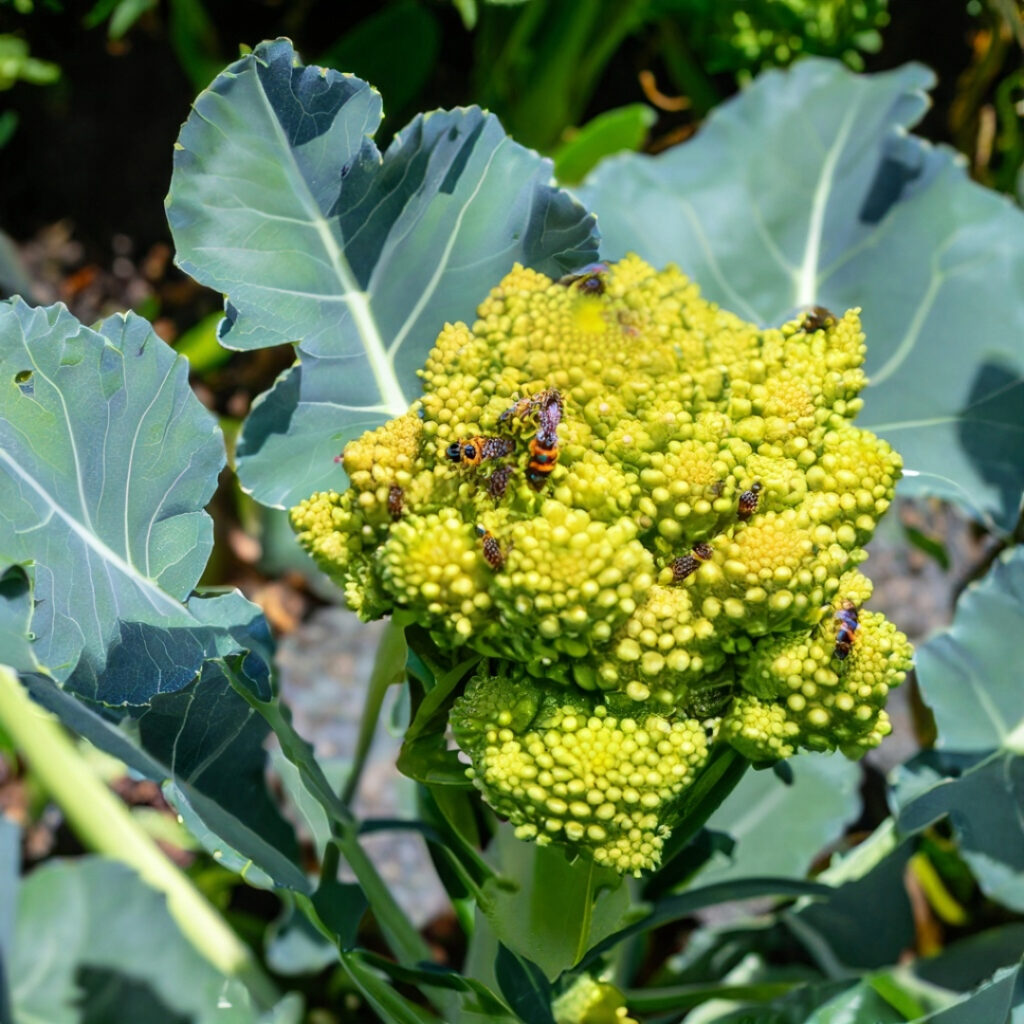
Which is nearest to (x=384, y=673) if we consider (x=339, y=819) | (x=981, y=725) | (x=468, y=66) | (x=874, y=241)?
(x=339, y=819)

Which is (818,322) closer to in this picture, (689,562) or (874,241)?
(689,562)

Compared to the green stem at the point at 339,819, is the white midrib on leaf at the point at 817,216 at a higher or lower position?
higher

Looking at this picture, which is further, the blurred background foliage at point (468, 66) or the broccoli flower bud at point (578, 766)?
the blurred background foliage at point (468, 66)

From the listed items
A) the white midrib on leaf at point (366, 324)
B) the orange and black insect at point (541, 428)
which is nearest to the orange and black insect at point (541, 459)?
the orange and black insect at point (541, 428)

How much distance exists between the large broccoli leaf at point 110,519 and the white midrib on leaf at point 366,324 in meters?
0.16

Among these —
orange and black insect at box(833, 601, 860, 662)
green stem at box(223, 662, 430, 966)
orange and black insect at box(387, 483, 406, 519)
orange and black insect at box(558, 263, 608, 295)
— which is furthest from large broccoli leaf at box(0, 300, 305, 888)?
orange and black insect at box(833, 601, 860, 662)

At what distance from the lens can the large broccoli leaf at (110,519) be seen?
2.15 feet

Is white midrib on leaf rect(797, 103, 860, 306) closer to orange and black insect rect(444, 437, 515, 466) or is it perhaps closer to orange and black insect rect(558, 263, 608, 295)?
orange and black insect rect(558, 263, 608, 295)

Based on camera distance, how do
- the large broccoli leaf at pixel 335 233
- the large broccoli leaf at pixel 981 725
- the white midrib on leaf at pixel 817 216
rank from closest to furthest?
the large broccoli leaf at pixel 335 233
the large broccoli leaf at pixel 981 725
the white midrib on leaf at pixel 817 216

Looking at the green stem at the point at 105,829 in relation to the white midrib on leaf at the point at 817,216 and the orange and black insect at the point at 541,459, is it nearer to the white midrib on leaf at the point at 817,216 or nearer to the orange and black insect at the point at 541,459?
the orange and black insect at the point at 541,459

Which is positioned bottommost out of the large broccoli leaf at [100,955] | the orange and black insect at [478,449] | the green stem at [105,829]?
the green stem at [105,829]

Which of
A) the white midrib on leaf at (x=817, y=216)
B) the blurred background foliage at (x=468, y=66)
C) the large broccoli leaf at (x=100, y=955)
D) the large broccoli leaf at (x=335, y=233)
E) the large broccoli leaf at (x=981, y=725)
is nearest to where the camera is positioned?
the large broccoli leaf at (x=100, y=955)

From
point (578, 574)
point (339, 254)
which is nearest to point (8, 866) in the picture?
point (578, 574)

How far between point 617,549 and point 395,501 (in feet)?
0.49
